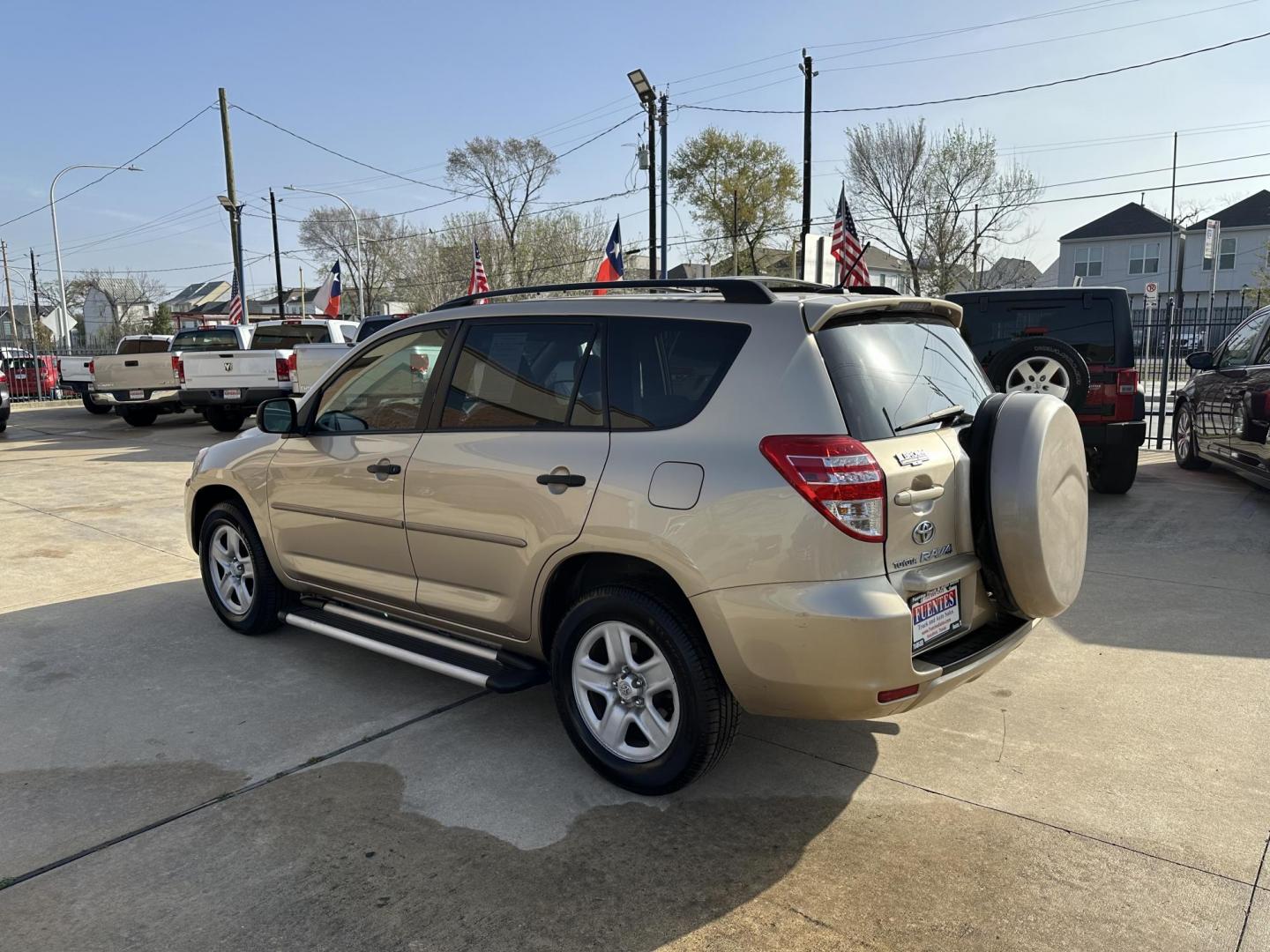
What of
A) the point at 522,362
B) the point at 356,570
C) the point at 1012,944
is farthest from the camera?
the point at 356,570

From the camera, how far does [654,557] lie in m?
3.10

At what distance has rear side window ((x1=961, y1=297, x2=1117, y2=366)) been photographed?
826cm

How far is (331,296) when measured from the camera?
90.9ft

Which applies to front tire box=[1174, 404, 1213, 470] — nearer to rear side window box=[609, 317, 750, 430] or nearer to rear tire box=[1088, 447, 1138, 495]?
rear tire box=[1088, 447, 1138, 495]

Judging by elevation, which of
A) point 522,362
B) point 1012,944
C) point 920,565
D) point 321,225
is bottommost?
point 1012,944

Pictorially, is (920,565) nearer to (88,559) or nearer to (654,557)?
(654,557)

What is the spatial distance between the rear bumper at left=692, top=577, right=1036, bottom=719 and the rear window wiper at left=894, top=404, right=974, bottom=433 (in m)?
0.59

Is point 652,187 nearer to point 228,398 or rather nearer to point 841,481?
point 228,398

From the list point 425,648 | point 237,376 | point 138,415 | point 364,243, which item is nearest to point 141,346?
point 138,415

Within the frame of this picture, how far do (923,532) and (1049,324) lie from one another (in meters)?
6.33

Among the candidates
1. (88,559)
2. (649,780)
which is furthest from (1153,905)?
(88,559)

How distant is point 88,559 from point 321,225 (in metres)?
61.5

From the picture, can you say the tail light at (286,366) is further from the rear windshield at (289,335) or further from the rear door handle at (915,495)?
the rear door handle at (915,495)

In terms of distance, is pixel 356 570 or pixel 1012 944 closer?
pixel 1012 944
